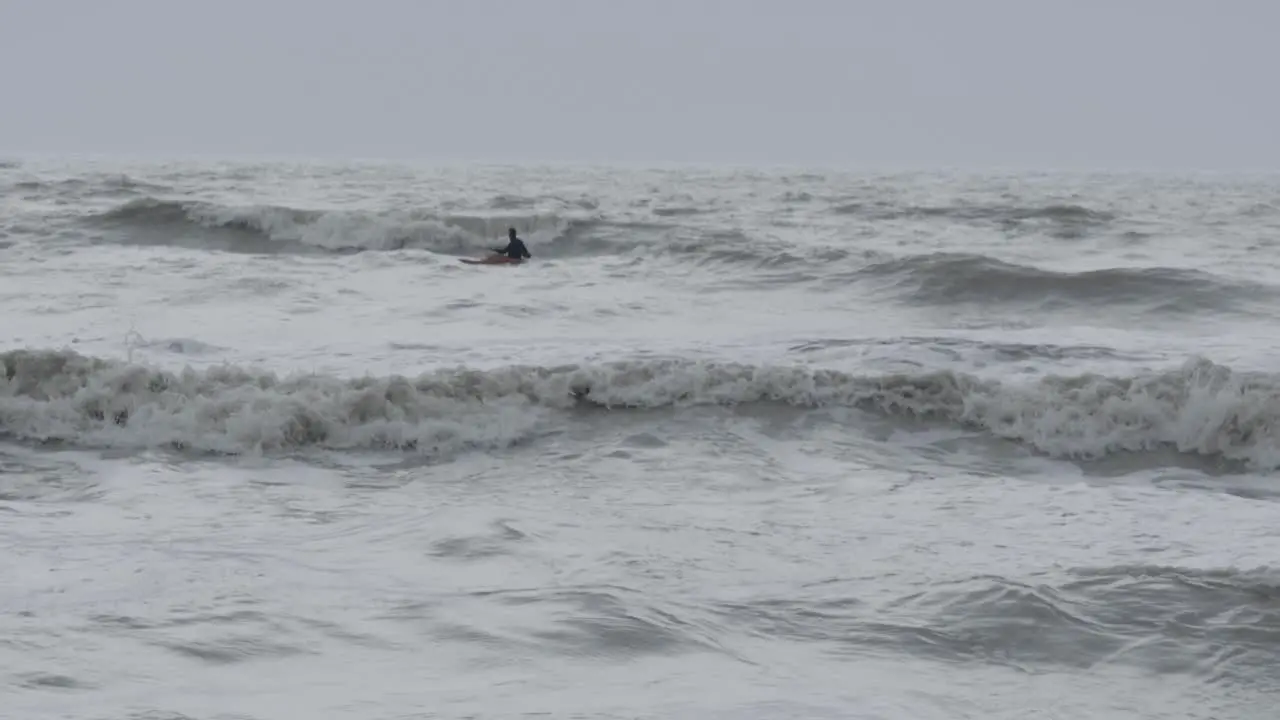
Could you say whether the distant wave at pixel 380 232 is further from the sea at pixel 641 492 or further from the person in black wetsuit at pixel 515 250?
the sea at pixel 641 492

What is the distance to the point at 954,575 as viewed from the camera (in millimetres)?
5215

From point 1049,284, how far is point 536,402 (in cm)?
866

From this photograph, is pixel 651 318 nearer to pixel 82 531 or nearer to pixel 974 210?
pixel 82 531

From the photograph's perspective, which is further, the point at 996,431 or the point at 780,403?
the point at 780,403

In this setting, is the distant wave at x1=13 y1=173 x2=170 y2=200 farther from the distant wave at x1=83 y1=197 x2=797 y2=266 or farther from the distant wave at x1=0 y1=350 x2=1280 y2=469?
the distant wave at x1=0 y1=350 x2=1280 y2=469

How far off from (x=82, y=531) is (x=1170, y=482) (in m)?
4.95

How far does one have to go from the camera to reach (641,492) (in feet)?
22.3

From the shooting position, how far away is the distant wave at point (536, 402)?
8.04 meters

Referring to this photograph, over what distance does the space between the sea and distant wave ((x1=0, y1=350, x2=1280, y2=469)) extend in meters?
0.03

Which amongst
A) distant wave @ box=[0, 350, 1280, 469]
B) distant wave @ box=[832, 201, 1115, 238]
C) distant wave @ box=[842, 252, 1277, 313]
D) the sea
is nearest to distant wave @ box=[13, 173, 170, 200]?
the sea

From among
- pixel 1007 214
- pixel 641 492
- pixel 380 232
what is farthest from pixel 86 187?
pixel 641 492

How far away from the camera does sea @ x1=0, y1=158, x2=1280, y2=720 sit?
4.13 meters

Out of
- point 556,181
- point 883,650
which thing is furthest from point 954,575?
point 556,181

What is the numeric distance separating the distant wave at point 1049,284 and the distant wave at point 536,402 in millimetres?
5335
